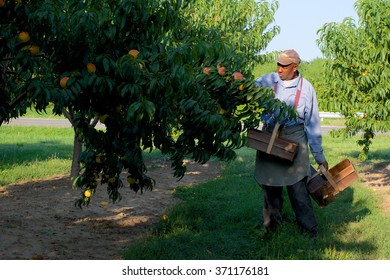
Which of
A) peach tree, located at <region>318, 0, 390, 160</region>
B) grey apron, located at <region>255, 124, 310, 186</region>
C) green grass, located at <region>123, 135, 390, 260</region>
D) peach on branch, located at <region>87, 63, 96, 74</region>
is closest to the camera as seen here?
peach on branch, located at <region>87, 63, 96, 74</region>

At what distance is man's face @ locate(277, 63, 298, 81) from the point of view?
6.68m

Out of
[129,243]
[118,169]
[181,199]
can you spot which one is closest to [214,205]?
[181,199]

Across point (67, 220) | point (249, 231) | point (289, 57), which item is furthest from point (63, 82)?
point (67, 220)

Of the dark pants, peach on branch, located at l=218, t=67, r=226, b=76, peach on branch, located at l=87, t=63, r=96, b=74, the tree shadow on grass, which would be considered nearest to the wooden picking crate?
the dark pants

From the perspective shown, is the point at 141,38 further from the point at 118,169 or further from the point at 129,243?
the point at 129,243

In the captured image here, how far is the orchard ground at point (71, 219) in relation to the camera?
6.85 meters

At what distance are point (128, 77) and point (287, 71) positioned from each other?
8.77 feet

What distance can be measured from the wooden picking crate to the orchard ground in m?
1.78

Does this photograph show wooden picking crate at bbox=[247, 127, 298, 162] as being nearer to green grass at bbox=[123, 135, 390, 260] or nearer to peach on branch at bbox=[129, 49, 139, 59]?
green grass at bbox=[123, 135, 390, 260]

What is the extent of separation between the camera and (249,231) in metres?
7.38

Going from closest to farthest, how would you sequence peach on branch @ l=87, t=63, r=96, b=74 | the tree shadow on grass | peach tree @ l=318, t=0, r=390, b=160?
1. peach on branch @ l=87, t=63, r=96, b=74
2. peach tree @ l=318, t=0, r=390, b=160
3. the tree shadow on grass

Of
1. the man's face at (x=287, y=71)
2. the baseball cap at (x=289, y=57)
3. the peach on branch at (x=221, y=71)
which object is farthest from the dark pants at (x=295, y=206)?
the peach on branch at (x=221, y=71)

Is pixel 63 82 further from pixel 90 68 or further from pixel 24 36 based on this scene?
pixel 24 36

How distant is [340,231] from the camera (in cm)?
749
